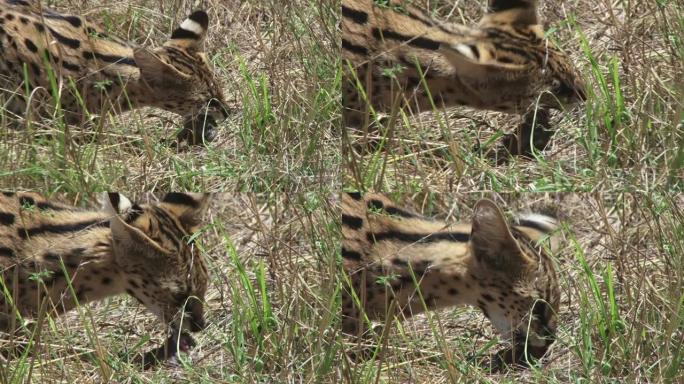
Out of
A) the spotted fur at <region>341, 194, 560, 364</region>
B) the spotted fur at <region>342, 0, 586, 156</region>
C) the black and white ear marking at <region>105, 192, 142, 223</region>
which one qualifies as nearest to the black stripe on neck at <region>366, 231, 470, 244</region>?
the spotted fur at <region>341, 194, 560, 364</region>

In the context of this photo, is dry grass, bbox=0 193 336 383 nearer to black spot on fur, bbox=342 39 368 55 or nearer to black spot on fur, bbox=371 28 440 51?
black spot on fur, bbox=342 39 368 55

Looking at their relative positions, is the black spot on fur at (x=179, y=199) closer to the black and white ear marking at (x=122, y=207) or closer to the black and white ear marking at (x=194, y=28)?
the black and white ear marking at (x=122, y=207)

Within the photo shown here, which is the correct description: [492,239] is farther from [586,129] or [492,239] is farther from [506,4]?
[506,4]

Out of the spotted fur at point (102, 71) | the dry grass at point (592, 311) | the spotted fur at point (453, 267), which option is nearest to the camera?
the dry grass at point (592, 311)

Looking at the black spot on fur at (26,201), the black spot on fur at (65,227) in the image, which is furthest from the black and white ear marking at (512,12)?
the black spot on fur at (26,201)

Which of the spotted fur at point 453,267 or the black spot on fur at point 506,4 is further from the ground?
the black spot on fur at point 506,4
